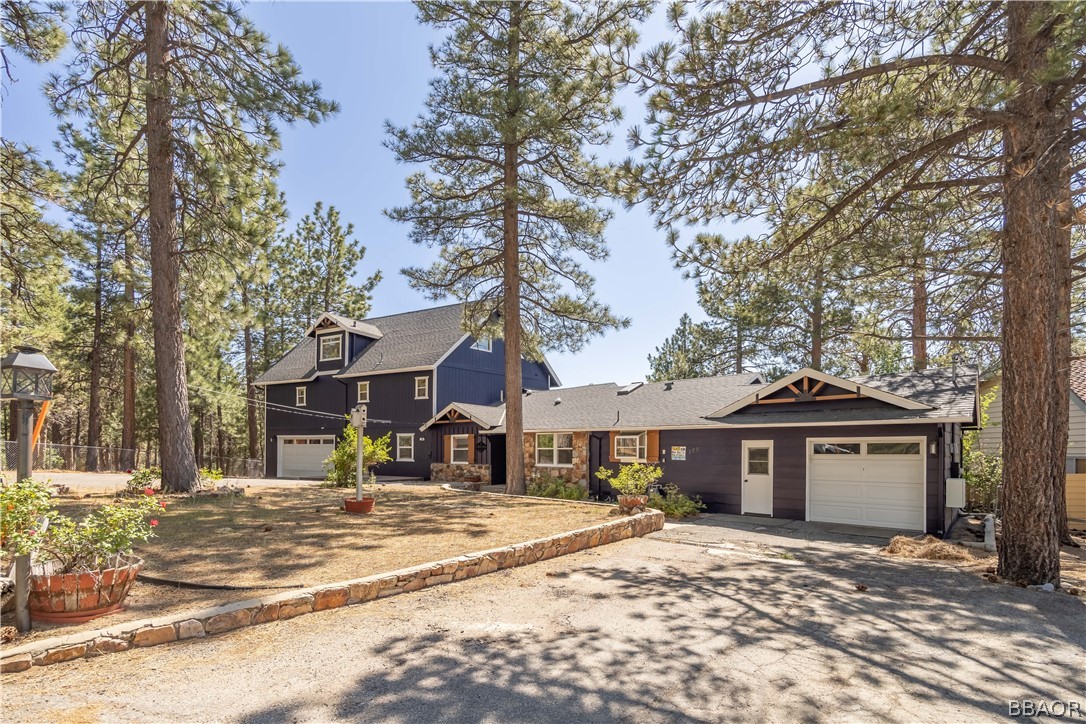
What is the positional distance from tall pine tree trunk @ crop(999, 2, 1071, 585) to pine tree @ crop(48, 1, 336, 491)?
10310 mm

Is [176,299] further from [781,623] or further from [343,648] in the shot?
[781,623]

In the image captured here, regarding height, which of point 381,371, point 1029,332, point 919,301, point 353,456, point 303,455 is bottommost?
point 303,455

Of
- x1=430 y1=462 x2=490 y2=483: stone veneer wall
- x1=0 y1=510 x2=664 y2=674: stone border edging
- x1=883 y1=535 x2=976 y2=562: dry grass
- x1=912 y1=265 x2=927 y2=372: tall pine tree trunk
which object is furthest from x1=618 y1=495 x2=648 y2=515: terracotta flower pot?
x1=430 y1=462 x2=490 y2=483: stone veneer wall

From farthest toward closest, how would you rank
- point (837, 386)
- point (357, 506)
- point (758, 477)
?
point (758, 477), point (837, 386), point (357, 506)

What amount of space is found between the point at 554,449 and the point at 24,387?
1394cm

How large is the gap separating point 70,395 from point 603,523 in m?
36.6

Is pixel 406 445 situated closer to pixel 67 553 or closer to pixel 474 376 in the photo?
pixel 474 376

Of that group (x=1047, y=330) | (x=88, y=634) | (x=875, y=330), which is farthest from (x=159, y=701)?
(x=875, y=330)

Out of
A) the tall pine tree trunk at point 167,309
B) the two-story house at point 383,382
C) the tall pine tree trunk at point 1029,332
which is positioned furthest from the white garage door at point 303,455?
the tall pine tree trunk at point 1029,332

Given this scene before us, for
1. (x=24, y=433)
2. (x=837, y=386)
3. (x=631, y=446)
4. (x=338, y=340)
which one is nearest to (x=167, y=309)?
(x=24, y=433)

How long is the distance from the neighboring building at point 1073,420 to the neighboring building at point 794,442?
2485 millimetres

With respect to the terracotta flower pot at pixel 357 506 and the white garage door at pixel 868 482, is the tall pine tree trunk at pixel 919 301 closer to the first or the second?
the white garage door at pixel 868 482

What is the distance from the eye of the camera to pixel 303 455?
25.4m

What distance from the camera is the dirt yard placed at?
5.52 m
